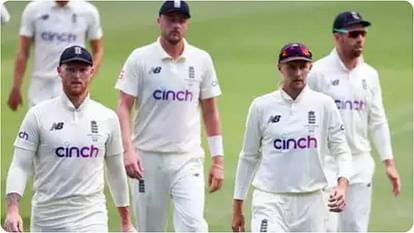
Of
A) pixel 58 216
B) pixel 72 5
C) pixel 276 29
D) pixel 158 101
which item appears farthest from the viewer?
pixel 276 29

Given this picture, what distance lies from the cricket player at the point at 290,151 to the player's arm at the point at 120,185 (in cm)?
76

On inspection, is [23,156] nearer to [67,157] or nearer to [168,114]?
[67,157]

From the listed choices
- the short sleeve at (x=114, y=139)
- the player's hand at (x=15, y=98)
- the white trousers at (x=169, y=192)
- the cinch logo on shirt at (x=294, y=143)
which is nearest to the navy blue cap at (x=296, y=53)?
the cinch logo on shirt at (x=294, y=143)

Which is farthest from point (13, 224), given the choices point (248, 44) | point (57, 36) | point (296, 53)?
point (248, 44)

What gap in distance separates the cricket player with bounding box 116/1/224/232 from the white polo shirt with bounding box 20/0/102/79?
83.7 inches

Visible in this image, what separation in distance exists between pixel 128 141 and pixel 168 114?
0.38 m

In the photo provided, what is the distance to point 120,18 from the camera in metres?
17.9

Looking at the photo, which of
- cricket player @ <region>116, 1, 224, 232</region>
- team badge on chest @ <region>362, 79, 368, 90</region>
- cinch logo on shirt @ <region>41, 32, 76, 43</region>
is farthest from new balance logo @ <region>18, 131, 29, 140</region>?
cinch logo on shirt @ <region>41, 32, 76, 43</region>

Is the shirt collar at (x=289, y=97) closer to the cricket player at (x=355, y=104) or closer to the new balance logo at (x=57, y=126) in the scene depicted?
the cricket player at (x=355, y=104)

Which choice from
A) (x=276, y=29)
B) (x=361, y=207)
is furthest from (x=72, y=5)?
(x=276, y=29)

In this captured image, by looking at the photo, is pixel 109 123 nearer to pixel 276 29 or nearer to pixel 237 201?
pixel 237 201

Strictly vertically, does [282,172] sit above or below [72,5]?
below

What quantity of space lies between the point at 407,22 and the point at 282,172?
993 centimetres

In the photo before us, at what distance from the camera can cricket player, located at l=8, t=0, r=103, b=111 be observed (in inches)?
432
